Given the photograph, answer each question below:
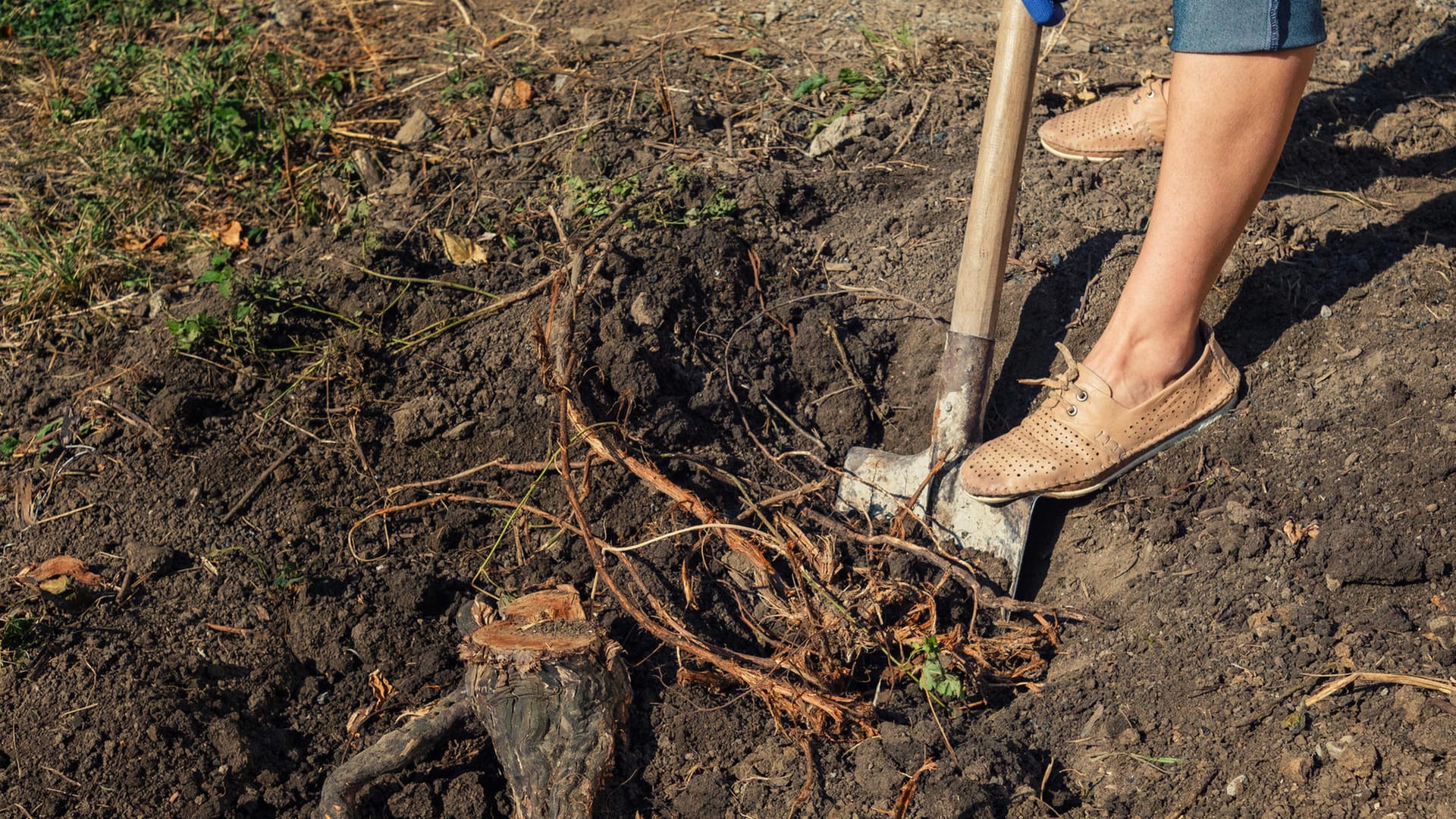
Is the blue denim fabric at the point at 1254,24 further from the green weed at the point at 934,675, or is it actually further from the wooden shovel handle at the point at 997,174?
the green weed at the point at 934,675

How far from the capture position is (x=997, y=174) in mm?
2330

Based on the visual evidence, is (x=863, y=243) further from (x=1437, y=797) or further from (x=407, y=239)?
(x=1437, y=797)

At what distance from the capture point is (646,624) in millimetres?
2158

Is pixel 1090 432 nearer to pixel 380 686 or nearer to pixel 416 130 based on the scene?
pixel 380 686

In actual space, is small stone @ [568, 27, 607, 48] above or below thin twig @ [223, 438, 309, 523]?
above

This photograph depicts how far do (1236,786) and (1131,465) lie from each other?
774 millimetres

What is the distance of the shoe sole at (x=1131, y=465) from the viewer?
238cm

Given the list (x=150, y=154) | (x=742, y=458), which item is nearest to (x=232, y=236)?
(x=150, y=154)

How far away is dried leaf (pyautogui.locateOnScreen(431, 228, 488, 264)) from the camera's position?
2947 mm

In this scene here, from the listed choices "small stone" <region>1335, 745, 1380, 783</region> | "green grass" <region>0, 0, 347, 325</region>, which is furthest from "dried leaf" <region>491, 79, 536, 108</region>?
"small stone" <region>1335, 745, 1380, 783</region>

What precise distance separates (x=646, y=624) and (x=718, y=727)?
10.4 inches

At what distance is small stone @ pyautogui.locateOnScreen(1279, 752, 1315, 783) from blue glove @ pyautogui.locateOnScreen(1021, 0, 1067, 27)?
5.01 ft

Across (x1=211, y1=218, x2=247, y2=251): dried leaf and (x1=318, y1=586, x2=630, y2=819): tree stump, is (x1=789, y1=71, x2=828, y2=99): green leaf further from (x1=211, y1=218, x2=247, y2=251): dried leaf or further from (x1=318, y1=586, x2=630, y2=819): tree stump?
(x1=318, y1=586, x2=630, y2=819): tree stump

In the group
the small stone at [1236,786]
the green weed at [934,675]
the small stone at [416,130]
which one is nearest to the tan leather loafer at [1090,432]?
the green weed at [934,675]
